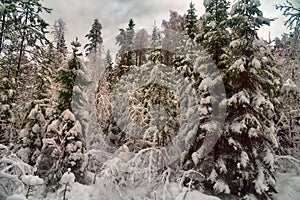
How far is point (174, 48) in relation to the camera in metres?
23.9

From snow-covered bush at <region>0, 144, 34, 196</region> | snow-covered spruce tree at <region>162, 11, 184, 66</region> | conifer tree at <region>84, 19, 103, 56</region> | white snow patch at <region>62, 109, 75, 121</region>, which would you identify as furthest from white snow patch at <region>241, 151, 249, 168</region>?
conifer tree at <region>84, 19, 103, 56</region>

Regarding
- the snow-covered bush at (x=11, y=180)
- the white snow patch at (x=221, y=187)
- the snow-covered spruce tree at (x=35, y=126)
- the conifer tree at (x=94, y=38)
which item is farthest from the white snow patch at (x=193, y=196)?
the conifer tree at (x=94, y=38)

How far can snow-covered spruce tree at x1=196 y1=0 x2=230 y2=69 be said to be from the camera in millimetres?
15211

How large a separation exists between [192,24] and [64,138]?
11755 millimetres

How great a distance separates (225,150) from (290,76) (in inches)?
581

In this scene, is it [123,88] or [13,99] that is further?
[123,88]

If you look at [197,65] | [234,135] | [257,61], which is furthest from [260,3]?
[234,135]

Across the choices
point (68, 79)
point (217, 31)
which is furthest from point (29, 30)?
point (217, 31)

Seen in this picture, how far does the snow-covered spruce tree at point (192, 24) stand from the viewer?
21.0m

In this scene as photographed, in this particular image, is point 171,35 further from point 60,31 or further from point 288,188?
point 288,188

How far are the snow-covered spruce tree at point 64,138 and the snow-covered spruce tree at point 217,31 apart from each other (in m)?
6.76

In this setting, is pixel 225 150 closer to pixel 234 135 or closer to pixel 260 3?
pixel 234 135

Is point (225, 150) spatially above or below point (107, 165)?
above

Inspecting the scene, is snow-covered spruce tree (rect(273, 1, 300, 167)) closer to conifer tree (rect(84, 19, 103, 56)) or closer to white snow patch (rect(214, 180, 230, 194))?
white snow patch (rect(214, 180, 230, 194))
